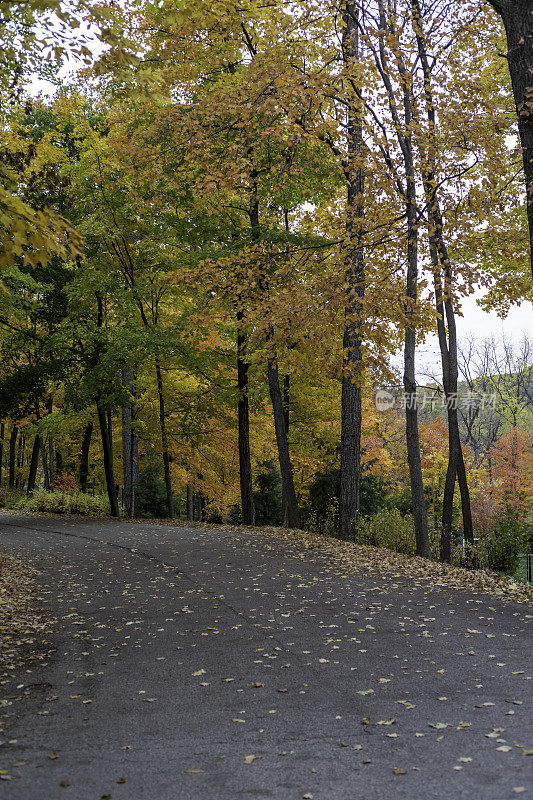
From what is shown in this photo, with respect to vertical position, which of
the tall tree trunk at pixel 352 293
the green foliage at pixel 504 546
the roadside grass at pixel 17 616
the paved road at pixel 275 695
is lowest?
the green foliage at pixel 504 546

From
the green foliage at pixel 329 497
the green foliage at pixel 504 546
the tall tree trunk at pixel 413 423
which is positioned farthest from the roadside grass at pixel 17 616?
the green foliage at pixel 329 497

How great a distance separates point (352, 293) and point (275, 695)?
21.8ft

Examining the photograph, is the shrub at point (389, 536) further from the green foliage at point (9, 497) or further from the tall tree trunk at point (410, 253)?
the green foliage at point (9, 497)

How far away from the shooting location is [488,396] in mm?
36906

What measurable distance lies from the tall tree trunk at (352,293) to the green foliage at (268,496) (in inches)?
408

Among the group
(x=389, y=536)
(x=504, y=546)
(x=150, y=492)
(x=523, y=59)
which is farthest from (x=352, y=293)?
(x=150, y=492)

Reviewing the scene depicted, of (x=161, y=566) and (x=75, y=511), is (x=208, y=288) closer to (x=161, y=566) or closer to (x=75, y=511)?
(x=161, y=566)

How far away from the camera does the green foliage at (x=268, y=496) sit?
22.8m

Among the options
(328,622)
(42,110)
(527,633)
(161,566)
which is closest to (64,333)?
(42,110)

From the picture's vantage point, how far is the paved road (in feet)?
10.2

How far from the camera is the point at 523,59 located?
654 cm

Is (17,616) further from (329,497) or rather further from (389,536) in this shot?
(329,497)

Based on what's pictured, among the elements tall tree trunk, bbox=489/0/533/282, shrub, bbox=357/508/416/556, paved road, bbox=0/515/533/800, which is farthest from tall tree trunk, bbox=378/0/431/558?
tall tree trunk, bbox=489/0/533/282

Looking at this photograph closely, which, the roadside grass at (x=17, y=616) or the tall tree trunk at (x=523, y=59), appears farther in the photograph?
the tall tree trunk at (x=523, y=59)
